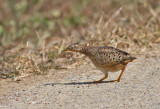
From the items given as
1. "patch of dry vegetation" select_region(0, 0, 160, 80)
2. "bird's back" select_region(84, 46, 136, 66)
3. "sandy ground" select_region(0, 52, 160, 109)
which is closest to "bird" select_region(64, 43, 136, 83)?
"bird's back" select_region(84, 46, 136, 66)

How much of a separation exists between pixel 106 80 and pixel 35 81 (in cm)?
142

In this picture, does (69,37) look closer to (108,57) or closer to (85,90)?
(108,57)

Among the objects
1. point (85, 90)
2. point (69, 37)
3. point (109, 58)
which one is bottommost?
point (85, 90)

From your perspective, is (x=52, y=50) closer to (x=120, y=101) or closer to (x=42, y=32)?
(x=120, y=101)

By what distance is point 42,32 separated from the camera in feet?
47.4

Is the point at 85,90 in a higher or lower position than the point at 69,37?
lower

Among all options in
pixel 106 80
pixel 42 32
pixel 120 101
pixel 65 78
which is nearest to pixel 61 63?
pixel 65 78

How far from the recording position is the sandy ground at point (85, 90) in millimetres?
5418

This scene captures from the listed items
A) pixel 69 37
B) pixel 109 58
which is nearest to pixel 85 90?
pixel 109 58

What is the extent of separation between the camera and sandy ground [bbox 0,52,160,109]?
542cm

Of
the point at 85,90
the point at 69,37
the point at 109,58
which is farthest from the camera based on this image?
the point at 69,37

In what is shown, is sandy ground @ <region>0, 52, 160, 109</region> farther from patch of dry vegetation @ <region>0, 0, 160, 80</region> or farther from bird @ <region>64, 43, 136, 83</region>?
patch of dry vegetation @ <region>0, 0, 160, 80</region>

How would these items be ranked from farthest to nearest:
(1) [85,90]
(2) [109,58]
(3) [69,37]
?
(3) [69,37]
(2) [109,58]
(1) [85,90]

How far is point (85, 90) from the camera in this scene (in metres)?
6.18
